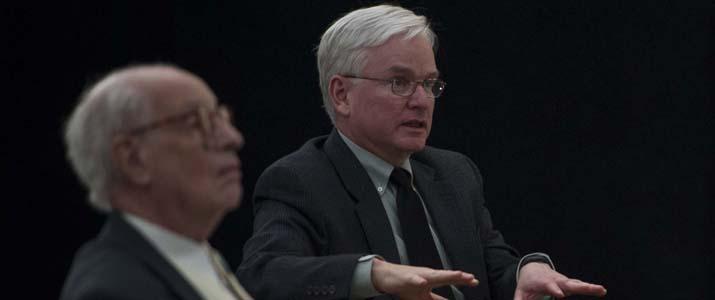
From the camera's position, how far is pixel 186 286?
1.75 meters

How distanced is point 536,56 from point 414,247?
1.62 meters

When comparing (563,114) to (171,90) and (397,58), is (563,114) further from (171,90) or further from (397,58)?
(171,90)

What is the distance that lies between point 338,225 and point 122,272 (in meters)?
1.17

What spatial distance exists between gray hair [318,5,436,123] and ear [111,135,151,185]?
1.27 metres

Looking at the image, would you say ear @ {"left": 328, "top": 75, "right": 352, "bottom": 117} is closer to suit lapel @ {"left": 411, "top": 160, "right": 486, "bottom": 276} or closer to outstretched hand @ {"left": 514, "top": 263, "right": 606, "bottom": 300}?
suit lapel @ {"left": 411, "top": 160, "right": 486, "bottom": 276}

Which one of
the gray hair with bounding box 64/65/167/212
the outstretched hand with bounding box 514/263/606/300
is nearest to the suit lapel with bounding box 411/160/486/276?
the outstretched hand with bounding box 514/263/606/300

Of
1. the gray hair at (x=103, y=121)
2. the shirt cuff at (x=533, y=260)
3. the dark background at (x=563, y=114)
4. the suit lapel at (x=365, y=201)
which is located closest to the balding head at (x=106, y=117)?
the gray hair at (x=103, y=121)

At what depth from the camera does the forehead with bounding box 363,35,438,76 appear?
295 centimetres

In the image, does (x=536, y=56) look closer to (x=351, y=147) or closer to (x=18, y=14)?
(x=351, y=147)

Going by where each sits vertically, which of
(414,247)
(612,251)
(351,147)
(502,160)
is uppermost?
(351,147)

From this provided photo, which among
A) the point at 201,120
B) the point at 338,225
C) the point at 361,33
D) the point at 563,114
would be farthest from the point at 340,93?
the point at 563,114

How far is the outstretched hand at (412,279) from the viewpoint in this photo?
7.64ft

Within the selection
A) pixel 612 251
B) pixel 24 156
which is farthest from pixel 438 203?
pixel 612 251

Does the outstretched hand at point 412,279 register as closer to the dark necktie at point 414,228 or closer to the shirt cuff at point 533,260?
the dark necktie at point 414,228
